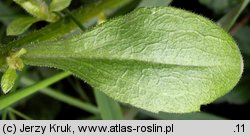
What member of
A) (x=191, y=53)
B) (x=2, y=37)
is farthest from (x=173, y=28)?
(x=2, y=37)

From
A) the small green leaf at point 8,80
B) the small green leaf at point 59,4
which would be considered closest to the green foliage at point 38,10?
the small green leaf at point 59,4

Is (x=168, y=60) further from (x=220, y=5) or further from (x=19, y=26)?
(x=220, y=5)

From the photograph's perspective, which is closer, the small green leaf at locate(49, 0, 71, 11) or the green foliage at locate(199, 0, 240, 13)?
the small green leaf at locate(49, 0, 71, 11)

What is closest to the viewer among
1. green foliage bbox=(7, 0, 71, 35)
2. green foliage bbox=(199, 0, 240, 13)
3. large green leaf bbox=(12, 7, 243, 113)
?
large green leaf bbox=(12, 7, 243, 113)

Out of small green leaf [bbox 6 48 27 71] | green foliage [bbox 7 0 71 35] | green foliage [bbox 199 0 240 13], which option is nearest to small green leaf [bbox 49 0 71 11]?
green foliage [bbox 7 0 71 35]

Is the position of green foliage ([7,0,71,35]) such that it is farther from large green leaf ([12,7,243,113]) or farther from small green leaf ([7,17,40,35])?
large green leaf ([12,7,243,113])

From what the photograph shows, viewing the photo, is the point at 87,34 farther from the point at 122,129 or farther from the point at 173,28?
the point at 122,129
